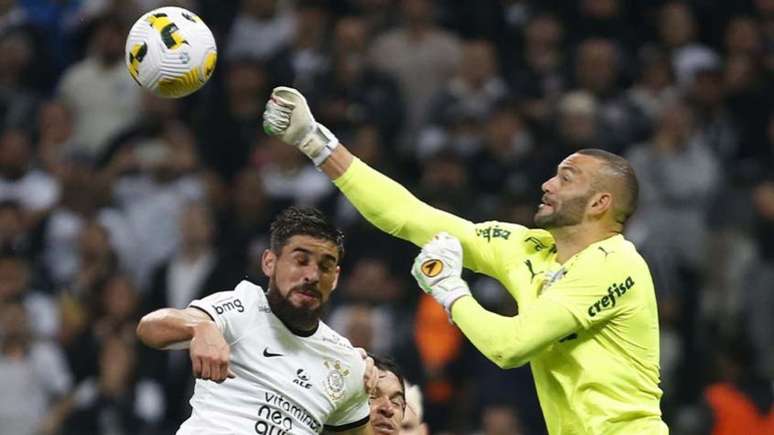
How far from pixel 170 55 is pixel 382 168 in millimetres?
5594

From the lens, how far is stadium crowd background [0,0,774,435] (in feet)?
40.4

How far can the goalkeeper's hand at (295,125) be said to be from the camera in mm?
7512

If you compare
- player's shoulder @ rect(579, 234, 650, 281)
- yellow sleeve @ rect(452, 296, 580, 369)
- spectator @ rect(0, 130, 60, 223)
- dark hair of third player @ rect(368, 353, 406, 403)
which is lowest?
dark hair of third player @ rect(368, 353, 406, 403)

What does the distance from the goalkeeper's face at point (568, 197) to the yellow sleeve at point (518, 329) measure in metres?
0.45

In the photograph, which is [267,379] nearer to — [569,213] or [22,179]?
[569,213]

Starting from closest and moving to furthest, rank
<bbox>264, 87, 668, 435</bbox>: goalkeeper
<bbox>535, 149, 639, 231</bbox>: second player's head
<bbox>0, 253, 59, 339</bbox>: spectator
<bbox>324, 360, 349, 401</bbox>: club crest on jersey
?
<bbox>264, 87, 668, 435</bbox>: goalkeeper
<bbox>324, 360, 349, 401</bbox>: club crest on jersey
<bbox>535, 149, 639, 231</bbox>: second player's head
<bbox>0, 253, 59, 339</bbox>: spectator

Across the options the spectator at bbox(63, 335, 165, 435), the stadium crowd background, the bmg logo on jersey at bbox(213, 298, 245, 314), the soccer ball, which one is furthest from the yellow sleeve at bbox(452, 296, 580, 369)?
the spectator at bbox(63, 335, 165, 435)

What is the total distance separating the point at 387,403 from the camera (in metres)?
7.77

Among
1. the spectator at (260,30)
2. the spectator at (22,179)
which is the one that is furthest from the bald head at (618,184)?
the spectator at (260,30)

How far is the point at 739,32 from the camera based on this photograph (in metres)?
13.9

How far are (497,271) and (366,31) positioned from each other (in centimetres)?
714

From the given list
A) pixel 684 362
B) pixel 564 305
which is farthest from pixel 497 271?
pixel 684 362

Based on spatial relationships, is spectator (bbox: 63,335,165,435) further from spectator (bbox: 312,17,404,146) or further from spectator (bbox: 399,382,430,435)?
spectator (bbox: 399,382,430,435)

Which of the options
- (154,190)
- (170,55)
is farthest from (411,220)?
(154,190)
